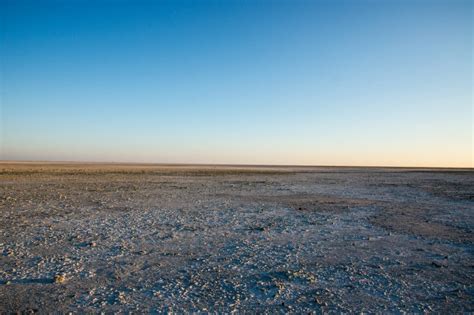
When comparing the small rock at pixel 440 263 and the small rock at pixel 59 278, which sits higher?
the small rock at pixel 440 263

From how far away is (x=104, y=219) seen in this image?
33.4ft

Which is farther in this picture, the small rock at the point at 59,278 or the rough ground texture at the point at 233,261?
the small rock at the point at 59,278

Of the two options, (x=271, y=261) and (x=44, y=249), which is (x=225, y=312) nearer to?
(x=271, y=261)

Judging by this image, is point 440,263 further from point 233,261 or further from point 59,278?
point 59,278

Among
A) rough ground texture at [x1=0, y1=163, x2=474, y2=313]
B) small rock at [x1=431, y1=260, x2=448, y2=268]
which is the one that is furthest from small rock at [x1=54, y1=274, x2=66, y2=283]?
small rock at [x1=431, y1=260, x2=448, y2=268]

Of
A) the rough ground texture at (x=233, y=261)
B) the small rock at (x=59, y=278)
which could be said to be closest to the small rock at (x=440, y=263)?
the rough ground texture at (x=233, y=261)

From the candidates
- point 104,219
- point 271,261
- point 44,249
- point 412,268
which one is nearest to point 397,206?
point 412,268

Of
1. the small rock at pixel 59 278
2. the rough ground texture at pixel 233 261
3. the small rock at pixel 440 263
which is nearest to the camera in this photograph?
the rough ground texture at pixel 233 261

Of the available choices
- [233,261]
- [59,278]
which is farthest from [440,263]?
[59,278]

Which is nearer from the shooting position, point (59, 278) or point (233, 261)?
point (59, 278)

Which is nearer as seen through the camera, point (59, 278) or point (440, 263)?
point (59, 278)

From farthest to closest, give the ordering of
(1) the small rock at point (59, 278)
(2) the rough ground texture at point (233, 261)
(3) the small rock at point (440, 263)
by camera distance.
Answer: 1. (3) the small rock at point (440, 263)
2. (1) the small rock at point (59, 278)
3. (2) the rough ground texture at point (233, 261)

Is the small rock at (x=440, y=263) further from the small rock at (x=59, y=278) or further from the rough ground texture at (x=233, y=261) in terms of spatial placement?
the small rock at (x=59, y=278)

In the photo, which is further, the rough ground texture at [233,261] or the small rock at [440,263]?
the small rock at [440,263]
